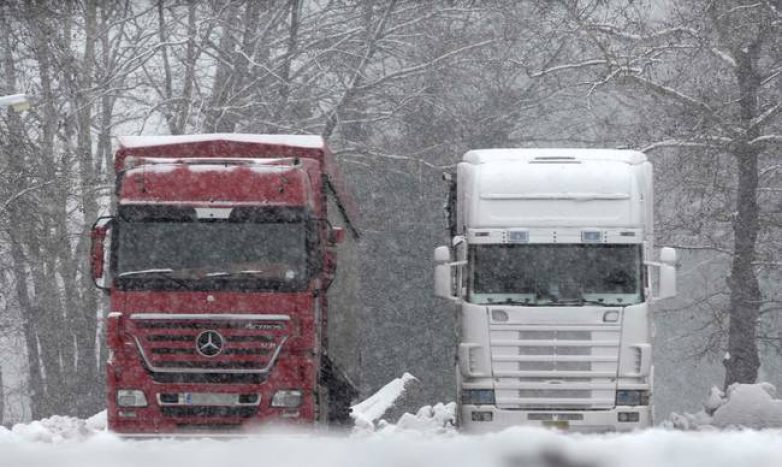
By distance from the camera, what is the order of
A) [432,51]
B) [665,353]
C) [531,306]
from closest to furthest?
[531,306], [432,51], [665,353]

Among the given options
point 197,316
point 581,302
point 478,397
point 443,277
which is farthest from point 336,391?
point 197,316

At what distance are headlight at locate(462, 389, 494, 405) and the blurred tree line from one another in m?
11.3

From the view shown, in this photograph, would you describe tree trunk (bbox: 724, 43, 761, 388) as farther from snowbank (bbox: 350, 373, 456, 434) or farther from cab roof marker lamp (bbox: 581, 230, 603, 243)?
cab roof marker lamp (bbox: 581, 230, 603, 243)

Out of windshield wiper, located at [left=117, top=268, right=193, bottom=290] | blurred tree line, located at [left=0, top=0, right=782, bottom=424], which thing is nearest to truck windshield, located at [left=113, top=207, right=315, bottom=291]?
windshield wiper, located at [left=117, top=268, right=193, bottom=290]

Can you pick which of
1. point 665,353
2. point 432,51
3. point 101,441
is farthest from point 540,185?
point 665,353

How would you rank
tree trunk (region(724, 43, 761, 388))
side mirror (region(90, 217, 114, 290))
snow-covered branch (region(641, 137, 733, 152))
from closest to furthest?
side mirror (region(90, 217, 114, 290)) → snow-covered branch (region(641, 137, 733, 152)) → tree trunk (region(724, 43, 761, 388))

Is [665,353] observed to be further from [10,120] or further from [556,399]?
[556,399]

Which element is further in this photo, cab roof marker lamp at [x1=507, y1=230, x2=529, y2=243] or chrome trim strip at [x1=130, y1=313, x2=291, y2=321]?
cab roof marker lamp at [x1=507, y1=230, x2=529, y2=243]

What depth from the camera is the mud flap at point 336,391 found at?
14.5 metres

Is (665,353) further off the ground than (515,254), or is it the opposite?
(515,254)

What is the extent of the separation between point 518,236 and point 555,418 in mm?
2159

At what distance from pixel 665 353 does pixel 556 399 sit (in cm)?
4442

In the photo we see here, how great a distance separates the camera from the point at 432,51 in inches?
1190

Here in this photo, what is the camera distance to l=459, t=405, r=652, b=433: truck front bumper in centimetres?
1478
